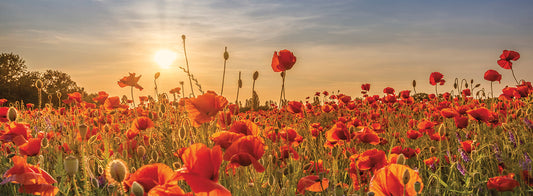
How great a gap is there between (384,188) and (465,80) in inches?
227

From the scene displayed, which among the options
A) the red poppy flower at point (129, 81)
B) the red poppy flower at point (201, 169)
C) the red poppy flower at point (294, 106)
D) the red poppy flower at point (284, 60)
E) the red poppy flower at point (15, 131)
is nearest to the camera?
the red poppy flower at point (201, 169)

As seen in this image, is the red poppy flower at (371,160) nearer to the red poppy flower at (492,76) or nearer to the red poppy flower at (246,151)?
the red poppy flower at (246,151)

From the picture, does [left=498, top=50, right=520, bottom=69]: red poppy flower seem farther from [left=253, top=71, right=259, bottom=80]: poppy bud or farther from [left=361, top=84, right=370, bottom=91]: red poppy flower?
[left=253, top=71, right=259, bottom=80]: poppy bud

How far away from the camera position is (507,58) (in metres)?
5.70

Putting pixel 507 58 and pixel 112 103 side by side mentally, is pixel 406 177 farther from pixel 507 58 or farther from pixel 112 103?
pixel 507 58

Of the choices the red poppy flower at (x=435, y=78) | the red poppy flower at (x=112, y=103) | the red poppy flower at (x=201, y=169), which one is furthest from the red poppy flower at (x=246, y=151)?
the red poppy flower at (x=435, y=78)

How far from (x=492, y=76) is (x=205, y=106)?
15.7 feet

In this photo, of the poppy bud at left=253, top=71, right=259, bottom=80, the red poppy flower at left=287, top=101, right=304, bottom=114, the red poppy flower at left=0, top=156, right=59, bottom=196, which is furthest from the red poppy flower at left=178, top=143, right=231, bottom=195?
the red poppy flower at left=287, top=101, right=304, bottom=114

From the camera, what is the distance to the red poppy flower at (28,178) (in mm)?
1431

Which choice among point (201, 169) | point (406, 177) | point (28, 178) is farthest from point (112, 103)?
point (406, 177)

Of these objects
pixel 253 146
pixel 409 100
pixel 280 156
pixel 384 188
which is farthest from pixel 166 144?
pixel 409 100

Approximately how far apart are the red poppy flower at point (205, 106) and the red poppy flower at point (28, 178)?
36.2 inches

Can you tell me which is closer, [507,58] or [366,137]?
[366,137]

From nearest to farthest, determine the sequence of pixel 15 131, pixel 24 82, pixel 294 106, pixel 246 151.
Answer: pixel 246 151 < pixel 15 131 < pixel 294 106 < pixel 24 82
